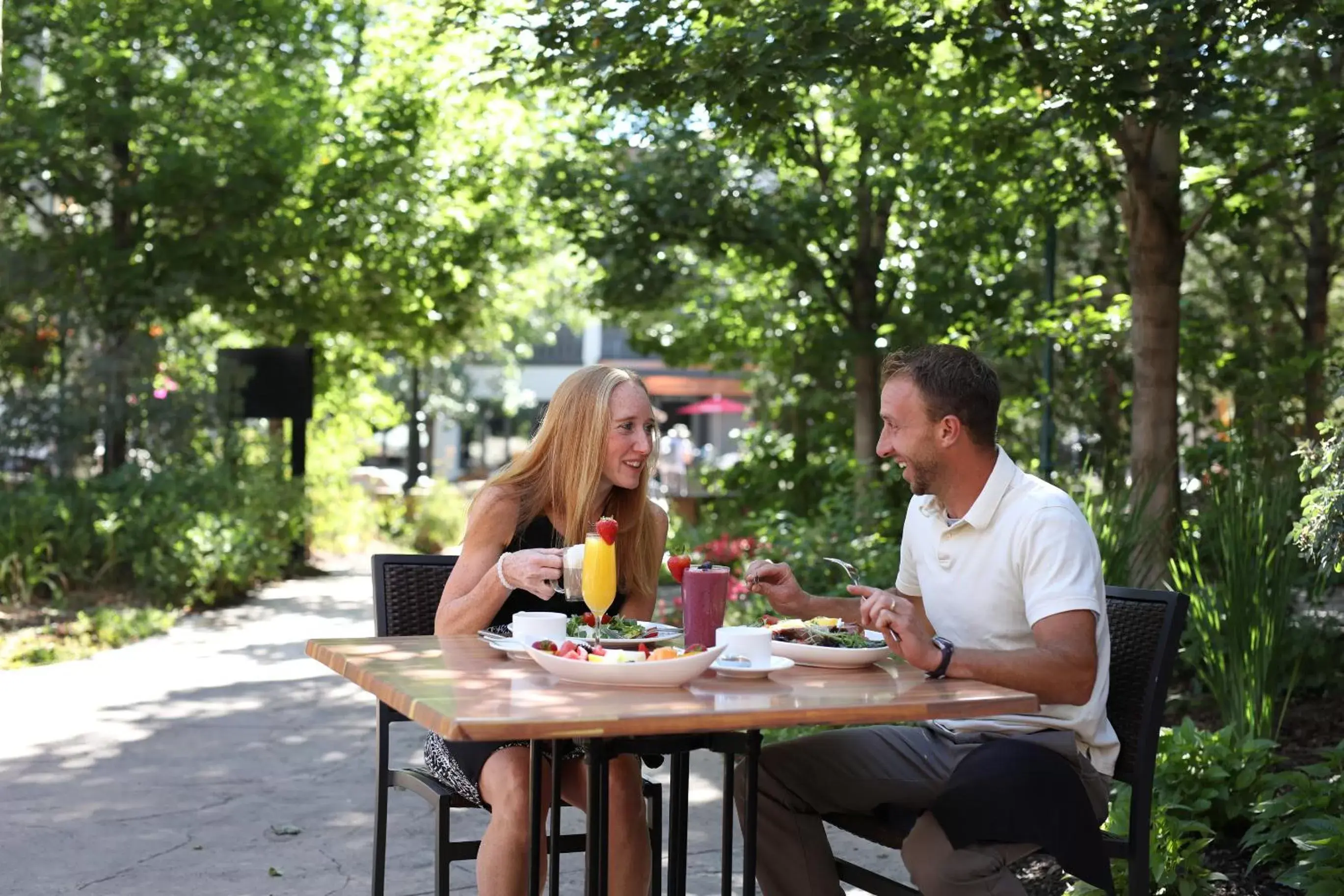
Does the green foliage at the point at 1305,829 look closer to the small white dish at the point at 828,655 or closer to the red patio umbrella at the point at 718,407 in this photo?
the small white dish at the point at 828,655

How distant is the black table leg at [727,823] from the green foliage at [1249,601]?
2.37 metres

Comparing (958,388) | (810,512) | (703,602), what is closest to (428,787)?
(703,602)

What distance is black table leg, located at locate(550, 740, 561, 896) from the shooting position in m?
2.74

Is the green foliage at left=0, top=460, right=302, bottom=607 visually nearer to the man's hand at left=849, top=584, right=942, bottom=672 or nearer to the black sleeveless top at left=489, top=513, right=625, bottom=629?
the black sleeveless top at left=489, top=513, right=625, bottom=629

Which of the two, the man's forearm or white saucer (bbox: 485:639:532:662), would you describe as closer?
the man's forearm

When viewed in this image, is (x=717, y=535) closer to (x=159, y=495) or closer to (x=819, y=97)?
(x=819, y=97)

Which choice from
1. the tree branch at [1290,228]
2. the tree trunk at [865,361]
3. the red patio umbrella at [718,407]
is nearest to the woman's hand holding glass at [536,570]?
the tree trunk at [865,361]

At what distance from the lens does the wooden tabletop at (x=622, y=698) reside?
226 cm

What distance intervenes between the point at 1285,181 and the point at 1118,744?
8477 mm

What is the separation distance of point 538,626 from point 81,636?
709 centimetres

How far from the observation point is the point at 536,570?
10.1ft

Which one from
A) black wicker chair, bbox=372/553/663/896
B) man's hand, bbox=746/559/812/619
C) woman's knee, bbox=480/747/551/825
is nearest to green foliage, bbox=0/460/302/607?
black wicker chair, bbox=372/553/663/896

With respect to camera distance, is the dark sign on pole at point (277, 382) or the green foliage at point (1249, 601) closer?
the green foliage at point (1249, 601)

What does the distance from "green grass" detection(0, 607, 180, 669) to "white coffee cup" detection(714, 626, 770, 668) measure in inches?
262
